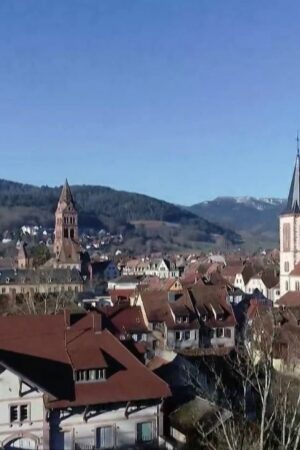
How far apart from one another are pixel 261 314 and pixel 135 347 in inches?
799

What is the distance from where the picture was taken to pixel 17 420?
947 inches

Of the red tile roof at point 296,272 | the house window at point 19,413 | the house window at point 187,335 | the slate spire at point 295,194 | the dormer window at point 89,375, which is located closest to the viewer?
the house window at point 19,413

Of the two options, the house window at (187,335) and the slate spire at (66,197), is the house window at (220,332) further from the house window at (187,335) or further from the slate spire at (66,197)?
the slate spire at (66,197)

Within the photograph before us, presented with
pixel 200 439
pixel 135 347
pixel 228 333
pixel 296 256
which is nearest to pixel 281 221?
pixel 296 256

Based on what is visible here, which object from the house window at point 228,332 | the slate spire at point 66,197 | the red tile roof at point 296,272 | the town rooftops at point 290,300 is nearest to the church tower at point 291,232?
the red tile roof at point 296,272

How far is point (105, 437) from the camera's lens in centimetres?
2495

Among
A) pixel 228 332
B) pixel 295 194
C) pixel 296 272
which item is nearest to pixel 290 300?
pixel 228 332

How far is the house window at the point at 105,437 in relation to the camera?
81.3ft

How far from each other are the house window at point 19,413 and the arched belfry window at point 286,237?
5982 centimetres

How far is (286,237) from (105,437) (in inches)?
2341

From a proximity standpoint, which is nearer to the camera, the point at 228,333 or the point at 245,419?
the point at 245,419

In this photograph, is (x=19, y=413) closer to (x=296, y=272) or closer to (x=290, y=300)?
(x=290, y=300)

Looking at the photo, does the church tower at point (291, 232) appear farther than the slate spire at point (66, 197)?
No

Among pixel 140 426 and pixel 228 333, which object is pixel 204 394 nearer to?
pixel 140 426
